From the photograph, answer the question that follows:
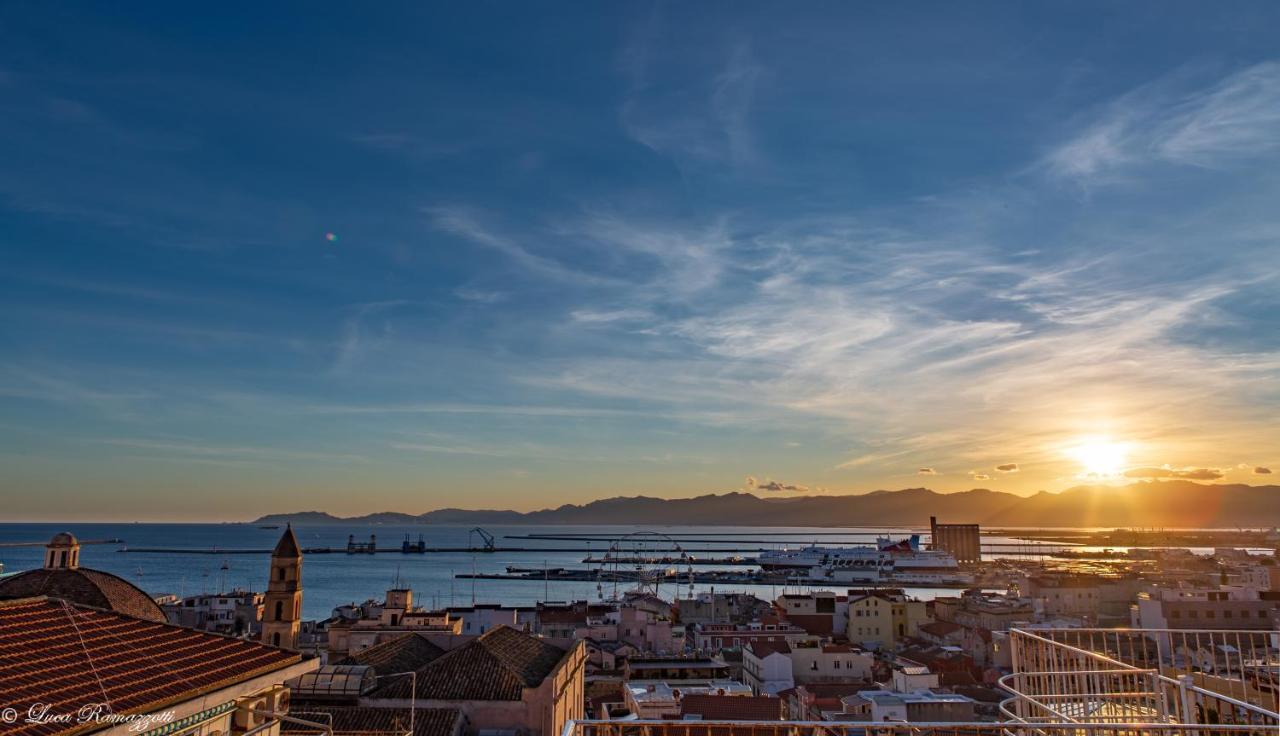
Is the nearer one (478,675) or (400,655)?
(478,675)

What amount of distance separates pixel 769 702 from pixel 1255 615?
35.5 m

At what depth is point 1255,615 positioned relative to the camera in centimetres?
4428

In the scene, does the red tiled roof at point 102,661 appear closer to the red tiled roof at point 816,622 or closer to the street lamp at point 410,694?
the street lamp at point 410,694

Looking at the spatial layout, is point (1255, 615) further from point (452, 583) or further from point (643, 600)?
point (452, 583)

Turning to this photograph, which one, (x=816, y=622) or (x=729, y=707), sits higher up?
(x=729, y=707)

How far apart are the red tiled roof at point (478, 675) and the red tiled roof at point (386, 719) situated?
0.53m

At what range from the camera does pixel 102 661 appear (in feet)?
20.6

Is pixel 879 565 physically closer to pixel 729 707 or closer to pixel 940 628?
pixel 940 628

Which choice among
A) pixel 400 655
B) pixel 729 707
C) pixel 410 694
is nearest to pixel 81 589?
pixel 400 655

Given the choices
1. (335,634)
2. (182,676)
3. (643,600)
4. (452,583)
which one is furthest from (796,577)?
(182,676)

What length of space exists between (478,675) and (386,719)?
2232mm

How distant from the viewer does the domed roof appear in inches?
664

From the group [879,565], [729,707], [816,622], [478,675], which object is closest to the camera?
A: [478,675]

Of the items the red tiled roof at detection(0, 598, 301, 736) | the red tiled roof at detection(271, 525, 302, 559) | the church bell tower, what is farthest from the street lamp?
the red tiled roof at detection(0, 598, 301, 736)
